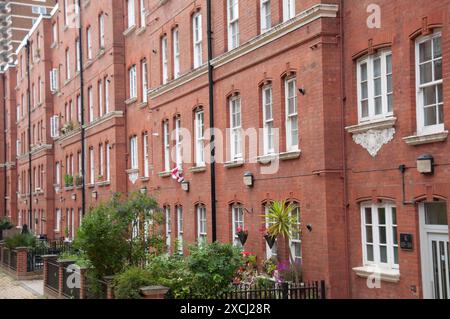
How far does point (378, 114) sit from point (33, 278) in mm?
17841

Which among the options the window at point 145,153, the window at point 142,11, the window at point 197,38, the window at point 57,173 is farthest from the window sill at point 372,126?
the window at point 57,173

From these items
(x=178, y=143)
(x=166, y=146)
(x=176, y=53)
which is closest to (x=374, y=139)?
(x=178, y=143)

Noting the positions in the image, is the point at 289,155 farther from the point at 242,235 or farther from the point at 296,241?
the point at 242,235

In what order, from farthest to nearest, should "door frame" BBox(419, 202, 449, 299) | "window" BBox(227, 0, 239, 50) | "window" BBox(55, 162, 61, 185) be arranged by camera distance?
1. "window" BBox(55, 162, 61, 185)
2. "window" BBox(227, 0, 239, 50)
3. "door frame" BBox(419, 202, 449, 299)

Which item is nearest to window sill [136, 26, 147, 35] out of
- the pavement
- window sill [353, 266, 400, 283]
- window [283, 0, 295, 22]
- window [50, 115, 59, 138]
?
the pavement

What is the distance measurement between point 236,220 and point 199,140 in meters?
4.07

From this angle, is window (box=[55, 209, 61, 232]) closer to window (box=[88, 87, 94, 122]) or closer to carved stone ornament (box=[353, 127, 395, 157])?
window (box=[88, 87, 94, 122])

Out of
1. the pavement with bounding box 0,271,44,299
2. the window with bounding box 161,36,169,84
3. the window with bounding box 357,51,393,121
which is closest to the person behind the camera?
the window with bounding box 357,51,393,121

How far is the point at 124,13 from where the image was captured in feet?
110

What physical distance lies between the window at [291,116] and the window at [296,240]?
1.70 metres

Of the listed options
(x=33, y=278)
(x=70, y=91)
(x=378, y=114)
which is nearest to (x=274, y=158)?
(x=378, y=114)

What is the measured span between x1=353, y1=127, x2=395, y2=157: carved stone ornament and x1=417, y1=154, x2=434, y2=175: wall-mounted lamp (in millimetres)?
1214

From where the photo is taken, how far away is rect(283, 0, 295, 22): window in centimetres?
1748

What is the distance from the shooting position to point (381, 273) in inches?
556
